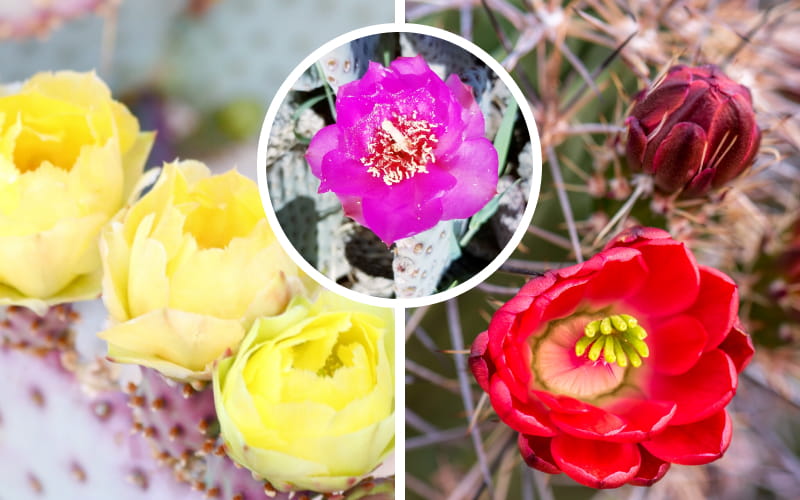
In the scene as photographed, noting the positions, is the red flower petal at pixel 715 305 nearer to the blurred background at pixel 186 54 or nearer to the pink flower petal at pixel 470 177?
the pink flower petal at pixel 470 177

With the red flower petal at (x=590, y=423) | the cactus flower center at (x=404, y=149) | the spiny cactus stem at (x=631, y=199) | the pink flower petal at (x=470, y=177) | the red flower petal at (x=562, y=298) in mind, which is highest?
the cactus flower center at (x=404, y=149)

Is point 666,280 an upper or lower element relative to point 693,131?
lower

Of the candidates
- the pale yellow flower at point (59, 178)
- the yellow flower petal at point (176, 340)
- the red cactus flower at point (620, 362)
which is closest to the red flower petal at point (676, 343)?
the red cactus flower at point (620, 362)

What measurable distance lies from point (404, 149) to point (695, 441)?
306 millimetres

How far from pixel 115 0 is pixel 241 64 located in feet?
0.44

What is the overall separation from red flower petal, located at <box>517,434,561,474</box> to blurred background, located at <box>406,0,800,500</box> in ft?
0.24

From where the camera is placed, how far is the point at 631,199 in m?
0.57

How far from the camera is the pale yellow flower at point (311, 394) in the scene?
565mm

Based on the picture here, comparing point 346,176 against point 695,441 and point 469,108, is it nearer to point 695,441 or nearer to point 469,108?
point 469,108

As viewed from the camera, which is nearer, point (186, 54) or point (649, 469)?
point (649, 469)

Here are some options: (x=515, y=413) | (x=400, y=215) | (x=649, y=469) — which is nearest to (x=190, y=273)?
(x=400, y=215)

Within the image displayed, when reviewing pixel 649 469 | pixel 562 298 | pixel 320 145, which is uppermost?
pixel 320 145

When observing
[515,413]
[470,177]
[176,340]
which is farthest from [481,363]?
[176,340]

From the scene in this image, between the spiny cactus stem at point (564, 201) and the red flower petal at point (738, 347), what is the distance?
126mm
